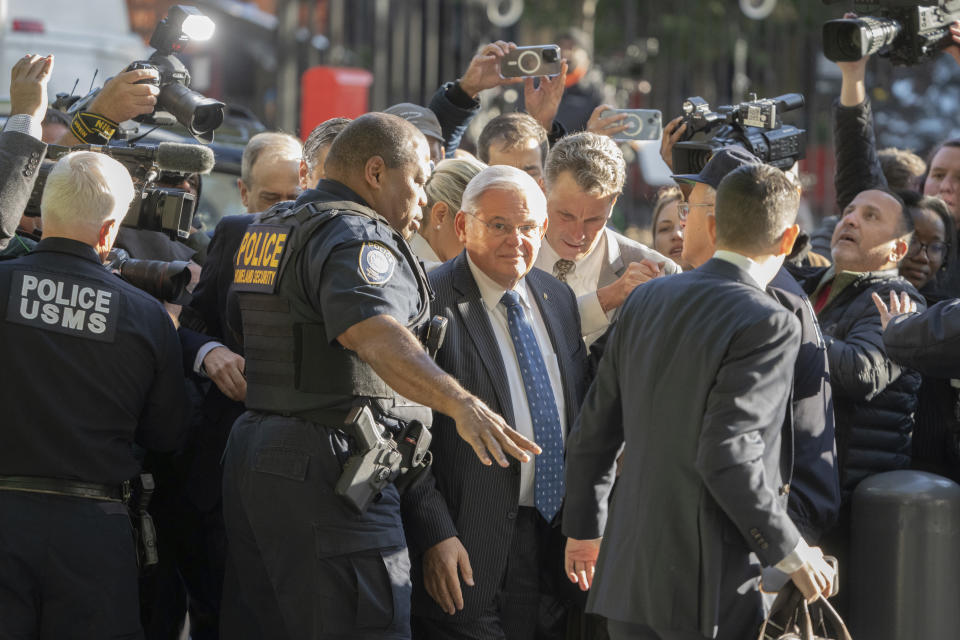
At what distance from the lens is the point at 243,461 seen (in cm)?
347

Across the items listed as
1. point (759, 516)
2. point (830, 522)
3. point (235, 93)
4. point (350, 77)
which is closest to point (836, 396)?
point (830, 522)

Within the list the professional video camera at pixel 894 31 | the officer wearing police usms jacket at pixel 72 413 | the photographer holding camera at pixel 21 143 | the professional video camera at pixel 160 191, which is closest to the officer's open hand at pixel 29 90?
the photographer holding camera at pixel 21 143

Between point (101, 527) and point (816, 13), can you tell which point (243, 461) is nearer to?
point (101, 527)

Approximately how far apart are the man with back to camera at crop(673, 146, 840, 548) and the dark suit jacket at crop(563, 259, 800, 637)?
0.29m

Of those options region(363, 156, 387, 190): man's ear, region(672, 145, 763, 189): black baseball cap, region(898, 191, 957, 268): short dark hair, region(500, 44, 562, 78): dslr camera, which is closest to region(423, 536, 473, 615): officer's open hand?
region(363, 156, 387, 190): man's ear

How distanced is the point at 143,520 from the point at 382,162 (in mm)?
1372

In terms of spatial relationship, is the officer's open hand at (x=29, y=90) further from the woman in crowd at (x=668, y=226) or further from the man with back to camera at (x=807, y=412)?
the woman in crowd at (x=668, y=226)

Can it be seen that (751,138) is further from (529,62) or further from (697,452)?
(697,452)

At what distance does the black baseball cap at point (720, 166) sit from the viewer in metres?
3.94

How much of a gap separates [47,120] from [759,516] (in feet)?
11.2

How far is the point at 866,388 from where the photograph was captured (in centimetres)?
419

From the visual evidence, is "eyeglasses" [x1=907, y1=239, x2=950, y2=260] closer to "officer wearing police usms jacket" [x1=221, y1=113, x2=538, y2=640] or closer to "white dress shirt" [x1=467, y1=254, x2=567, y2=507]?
"white dress shirt" [x1=467, y1=254, x2=567, y2=507]

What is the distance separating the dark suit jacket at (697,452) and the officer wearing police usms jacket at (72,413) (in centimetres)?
141

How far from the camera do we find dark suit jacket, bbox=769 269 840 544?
349cm
